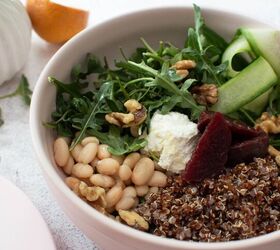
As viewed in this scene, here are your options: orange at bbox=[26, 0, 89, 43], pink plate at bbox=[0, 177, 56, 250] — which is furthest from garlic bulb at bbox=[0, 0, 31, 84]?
pink plate at bbox=[0, 177, 56, 250]

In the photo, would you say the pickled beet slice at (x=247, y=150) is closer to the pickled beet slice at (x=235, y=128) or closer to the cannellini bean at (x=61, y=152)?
the pickled beet slice at (x=235, y=128)

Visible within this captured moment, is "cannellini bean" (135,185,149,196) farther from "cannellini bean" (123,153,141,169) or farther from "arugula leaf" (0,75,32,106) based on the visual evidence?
"arugula leaf" (0,75,32,106)

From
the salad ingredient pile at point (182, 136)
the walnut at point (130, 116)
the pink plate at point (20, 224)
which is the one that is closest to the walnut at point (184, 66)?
the salad ingredient pile at point (182, 136)

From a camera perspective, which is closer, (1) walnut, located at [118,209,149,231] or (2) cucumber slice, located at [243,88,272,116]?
(1) walnut, located at [118,209,149,231]

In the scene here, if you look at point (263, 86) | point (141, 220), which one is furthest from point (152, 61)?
point (141, 220)

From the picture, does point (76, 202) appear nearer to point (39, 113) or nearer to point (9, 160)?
point (39, 113)

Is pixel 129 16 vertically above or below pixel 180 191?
above
